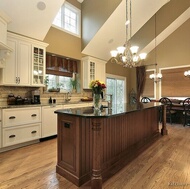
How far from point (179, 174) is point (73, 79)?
164 inches

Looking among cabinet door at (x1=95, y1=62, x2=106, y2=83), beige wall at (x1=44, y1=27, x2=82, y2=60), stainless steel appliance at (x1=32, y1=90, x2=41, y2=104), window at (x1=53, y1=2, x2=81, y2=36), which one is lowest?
stainless steel appliance at (x1=32, y1=90, x2=41, y2=104)

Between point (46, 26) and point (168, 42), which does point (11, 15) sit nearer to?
point (46, 26)

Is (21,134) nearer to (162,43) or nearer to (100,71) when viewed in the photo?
(100,71)

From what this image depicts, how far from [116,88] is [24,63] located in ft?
15.4

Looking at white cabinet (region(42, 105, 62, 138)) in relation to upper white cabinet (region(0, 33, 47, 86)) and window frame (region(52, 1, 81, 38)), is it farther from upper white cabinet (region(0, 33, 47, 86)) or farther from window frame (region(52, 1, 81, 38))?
window frame (region(52, 1, 81, 38))

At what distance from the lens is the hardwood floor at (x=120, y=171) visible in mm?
1997

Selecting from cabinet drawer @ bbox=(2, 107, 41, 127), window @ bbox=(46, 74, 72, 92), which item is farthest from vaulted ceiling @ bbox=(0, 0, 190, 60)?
cabinet drawer @ bbox=(2, 107, 41, 127)

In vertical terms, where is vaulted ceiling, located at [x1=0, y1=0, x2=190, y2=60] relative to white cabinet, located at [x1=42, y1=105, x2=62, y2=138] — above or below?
above

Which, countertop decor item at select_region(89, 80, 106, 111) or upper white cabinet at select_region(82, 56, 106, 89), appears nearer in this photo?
countertop decor item at select_region(89, 80, 106, 111)

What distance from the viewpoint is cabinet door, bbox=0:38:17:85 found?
11.2 feet

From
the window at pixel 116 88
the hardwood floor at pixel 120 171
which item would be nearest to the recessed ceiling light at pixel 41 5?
the hardwood floor at pixel 120 171

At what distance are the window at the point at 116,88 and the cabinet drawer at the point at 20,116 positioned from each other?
151 inches

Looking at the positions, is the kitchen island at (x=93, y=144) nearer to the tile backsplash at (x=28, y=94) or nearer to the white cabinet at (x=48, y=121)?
the white cabinet at (x=48, y=121)

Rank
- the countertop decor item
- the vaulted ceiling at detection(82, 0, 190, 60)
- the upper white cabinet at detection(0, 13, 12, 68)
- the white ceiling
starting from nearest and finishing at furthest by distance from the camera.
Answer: the countertop decor item
the upper white cabinet at detection(0, 13, 12, 68)
the white ceiling
the vaulted ceiling at detection(82, 0, 190, 60)
